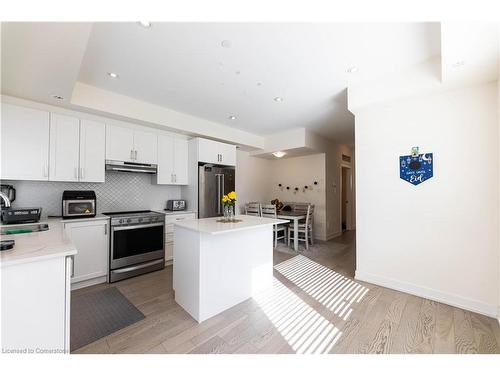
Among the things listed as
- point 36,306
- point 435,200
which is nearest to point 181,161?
point 36,306

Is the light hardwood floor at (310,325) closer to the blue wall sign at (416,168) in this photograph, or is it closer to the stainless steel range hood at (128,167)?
the blue wall sign at (416,168)

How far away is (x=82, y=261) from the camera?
2602 millimetres

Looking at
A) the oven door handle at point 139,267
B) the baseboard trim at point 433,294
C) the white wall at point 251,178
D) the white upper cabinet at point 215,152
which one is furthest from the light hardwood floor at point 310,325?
the white wall at point 251,178

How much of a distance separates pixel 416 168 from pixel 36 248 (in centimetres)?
351

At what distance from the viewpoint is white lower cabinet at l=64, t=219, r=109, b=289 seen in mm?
2564

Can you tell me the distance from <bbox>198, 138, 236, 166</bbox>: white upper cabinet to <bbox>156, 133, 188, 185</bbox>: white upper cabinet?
0.35 meters

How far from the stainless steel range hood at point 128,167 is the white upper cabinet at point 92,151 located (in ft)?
0.32

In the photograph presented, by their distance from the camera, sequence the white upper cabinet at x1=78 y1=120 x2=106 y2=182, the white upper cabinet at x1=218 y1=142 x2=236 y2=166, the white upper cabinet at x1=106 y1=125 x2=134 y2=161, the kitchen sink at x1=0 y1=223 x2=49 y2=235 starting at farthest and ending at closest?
1. the white upper cabinet at x1=218 y1=142 x2=236 y2=166
2. the white upper cabinet at x1=106 y1=125 x2=134 y2=161
3. the white upper cabinet at x1=78 y1=120 x2=106 y2=182
4. the kitchen sink at x1=0 y1=223 x2=49 y2=235

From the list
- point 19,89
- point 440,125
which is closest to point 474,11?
point 440,125

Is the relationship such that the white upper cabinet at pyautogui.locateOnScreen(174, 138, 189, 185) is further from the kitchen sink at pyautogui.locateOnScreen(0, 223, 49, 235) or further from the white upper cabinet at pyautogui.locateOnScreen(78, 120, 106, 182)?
the kitchen sink at pyautogui.locateOnScreen(0, 223, 49, 235)

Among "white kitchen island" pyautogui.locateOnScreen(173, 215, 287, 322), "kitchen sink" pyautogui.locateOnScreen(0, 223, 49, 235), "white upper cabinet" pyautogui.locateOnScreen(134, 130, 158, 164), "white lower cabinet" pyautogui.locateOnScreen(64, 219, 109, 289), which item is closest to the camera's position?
"kitchen sink" pyautogui.locateOnScreen(0, 223, 49, 235)

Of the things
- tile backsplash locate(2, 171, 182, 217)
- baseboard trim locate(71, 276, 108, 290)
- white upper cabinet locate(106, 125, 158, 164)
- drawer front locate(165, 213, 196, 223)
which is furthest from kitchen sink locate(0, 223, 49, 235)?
drawer front locate(165, 213, 196, 223)

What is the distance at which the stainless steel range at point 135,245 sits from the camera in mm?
2809

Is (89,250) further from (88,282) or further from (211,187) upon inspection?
(211,187)
